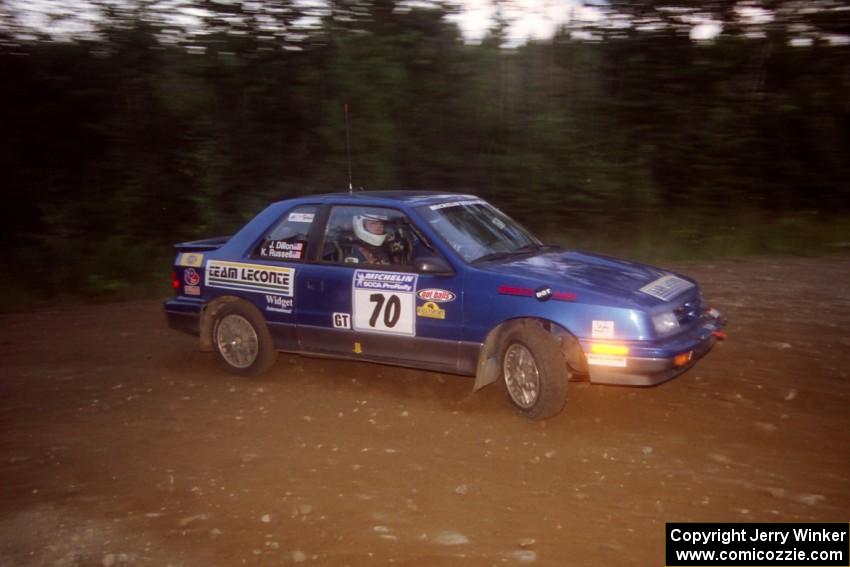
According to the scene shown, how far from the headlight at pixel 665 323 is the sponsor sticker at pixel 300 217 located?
2.95 m

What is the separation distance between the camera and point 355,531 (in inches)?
169

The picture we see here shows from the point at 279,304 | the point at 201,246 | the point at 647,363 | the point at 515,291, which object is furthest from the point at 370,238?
the point at 647,363

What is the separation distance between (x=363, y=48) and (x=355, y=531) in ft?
33.4

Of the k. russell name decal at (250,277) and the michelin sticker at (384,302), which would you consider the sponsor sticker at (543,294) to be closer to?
the michelin sticker at (384,302)

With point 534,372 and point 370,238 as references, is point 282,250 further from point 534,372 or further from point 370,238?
point 534,372

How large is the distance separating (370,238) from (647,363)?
2.39 metres

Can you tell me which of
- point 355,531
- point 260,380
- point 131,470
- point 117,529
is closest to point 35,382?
point 260,380

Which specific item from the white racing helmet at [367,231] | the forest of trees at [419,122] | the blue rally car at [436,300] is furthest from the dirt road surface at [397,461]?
the forest of trees at [419,122]

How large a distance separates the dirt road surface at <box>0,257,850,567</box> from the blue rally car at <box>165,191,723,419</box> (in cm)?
41

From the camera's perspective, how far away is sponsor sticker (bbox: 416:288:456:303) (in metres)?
6.04

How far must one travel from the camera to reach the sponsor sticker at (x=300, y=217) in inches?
273

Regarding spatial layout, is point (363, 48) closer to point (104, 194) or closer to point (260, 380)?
point (104, 194)

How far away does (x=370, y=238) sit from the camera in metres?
6.60

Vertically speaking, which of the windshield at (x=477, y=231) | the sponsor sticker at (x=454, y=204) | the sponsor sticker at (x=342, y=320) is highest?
the sponsor sticker at (x=454, y=204)
